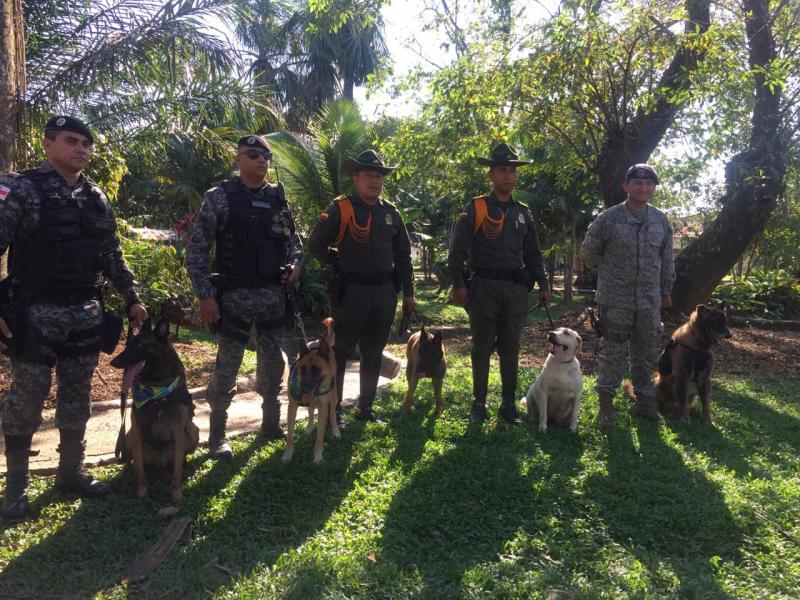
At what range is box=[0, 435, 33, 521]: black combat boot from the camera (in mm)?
3416

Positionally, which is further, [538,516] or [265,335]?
[265,335]

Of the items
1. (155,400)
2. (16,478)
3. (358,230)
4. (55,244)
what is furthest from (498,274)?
(16,478)

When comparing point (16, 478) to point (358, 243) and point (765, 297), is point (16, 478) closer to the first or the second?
point (358, 243)

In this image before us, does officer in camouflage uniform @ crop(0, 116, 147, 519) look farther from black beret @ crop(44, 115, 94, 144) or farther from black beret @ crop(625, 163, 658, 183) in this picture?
black beret @ crop(625, 163, 658, 183)

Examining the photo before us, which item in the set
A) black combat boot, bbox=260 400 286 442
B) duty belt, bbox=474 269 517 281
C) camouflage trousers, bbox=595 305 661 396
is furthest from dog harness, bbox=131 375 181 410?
camouflage trousers, bbox=595 305 661 396

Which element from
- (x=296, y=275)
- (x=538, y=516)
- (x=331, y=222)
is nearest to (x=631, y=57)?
(x=331, y=222)

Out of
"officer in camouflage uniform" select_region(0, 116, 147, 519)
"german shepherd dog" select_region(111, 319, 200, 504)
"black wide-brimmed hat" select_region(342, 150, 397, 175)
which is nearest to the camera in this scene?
"officer in camouflage uniform" select_region(0, 116, 147, 519)

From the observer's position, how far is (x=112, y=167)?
25.0ft

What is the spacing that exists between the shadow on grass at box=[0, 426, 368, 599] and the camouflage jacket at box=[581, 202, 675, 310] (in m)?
2.79

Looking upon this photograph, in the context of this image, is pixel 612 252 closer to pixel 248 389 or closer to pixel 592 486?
pixel 592 486

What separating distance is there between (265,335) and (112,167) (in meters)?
4.75

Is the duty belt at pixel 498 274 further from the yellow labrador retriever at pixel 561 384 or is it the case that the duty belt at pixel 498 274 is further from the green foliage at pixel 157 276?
the green foliage at pixel 157 276

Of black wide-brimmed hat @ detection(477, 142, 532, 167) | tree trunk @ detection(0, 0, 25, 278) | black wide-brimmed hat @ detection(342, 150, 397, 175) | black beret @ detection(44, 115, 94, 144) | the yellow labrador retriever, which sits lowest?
the yellow labrador retriever

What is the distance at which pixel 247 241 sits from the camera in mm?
4121
